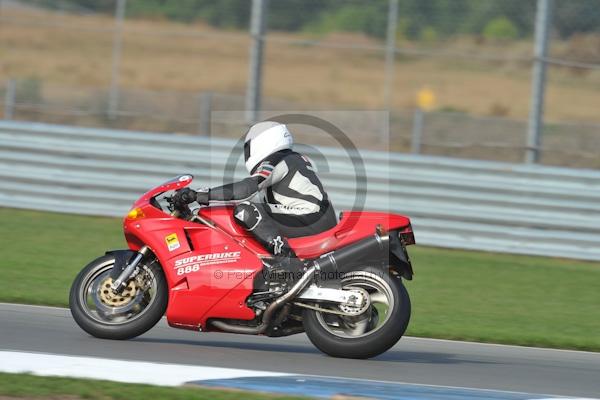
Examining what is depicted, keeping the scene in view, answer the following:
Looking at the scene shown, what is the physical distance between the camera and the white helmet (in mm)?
7188

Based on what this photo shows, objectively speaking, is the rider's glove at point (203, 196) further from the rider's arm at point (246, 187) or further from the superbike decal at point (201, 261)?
the superbike decal at point (201, 261)

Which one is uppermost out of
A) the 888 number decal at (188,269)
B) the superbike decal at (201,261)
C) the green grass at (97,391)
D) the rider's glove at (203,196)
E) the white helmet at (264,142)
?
the white helmet at (264,142)

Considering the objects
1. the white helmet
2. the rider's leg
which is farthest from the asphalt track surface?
the white helmet

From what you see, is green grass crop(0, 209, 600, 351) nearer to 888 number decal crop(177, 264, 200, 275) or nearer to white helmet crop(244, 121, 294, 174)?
888 number decal crop(177, 264, 200, 275)

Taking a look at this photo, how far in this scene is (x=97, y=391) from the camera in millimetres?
5781

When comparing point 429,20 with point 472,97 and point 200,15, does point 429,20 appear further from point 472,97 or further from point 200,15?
point 472,97

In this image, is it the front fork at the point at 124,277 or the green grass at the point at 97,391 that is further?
the front fork at the point at 124,277

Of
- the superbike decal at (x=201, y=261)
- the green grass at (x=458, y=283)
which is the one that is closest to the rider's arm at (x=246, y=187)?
the superbike decal at (x=201, y=261)

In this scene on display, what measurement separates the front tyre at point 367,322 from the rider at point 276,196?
1.29ft

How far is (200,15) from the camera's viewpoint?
17.4 meters

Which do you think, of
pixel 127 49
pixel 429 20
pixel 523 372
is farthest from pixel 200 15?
pixel 127 49

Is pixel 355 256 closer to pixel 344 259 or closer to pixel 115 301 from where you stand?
pixel 344 259

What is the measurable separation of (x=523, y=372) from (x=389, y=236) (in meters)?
1.34

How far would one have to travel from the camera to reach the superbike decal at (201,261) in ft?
23.5
